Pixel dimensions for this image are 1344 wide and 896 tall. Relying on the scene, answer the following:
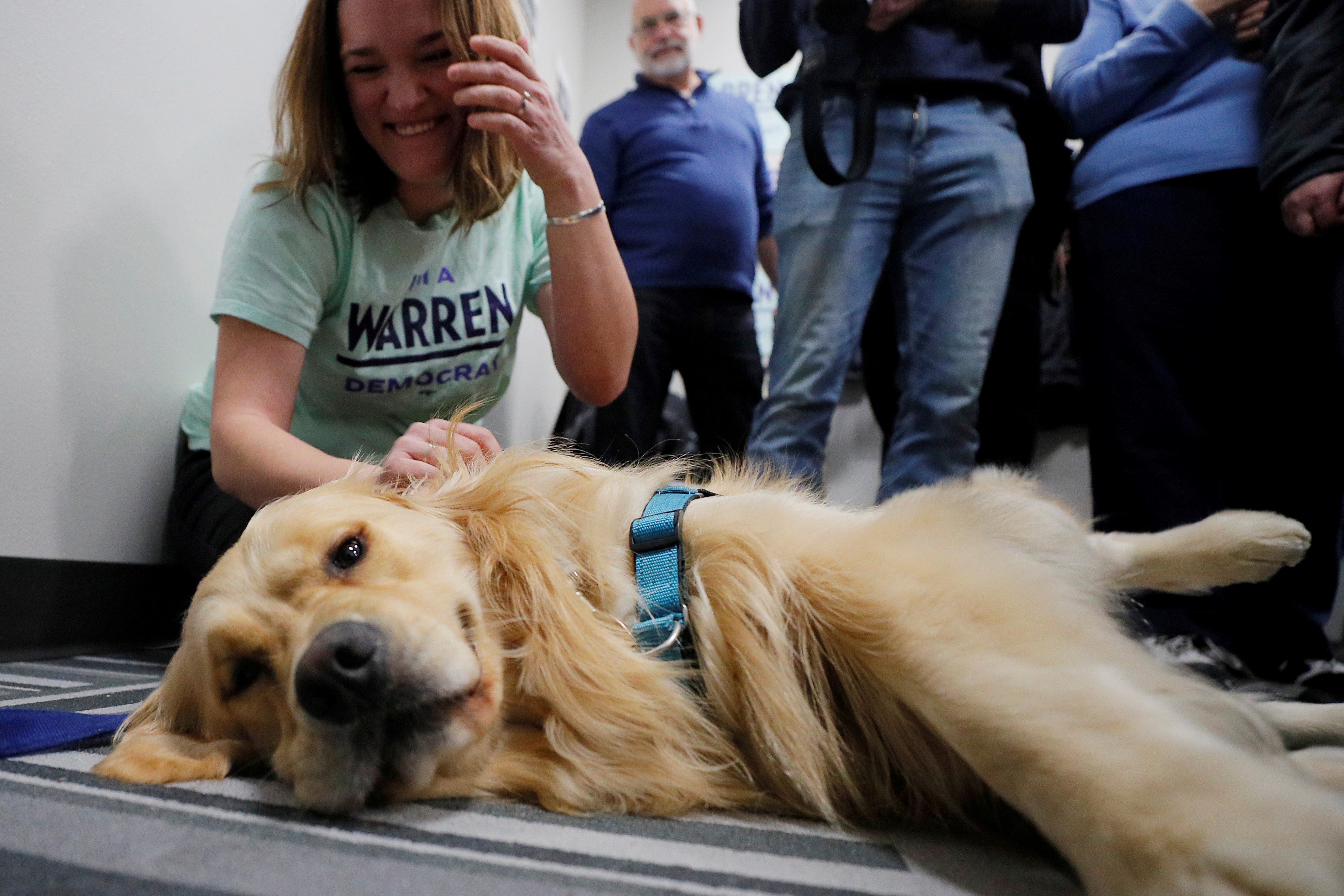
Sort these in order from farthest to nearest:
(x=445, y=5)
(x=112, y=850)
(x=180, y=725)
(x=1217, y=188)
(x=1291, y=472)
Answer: (x=1291, y=472) → (x=1217, y=188) → (x=445, y=5) → (x=180, y=725) → (x=112, y=850)

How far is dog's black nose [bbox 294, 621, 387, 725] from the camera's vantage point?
2.47ft

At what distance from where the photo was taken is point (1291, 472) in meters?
1.88

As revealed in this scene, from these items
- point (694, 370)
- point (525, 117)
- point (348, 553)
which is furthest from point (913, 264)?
point (348, 553)

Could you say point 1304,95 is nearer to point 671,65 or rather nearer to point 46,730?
point 671,65

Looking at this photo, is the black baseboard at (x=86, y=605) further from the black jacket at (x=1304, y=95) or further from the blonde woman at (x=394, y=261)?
the black jacket at (x=1304, y=95)

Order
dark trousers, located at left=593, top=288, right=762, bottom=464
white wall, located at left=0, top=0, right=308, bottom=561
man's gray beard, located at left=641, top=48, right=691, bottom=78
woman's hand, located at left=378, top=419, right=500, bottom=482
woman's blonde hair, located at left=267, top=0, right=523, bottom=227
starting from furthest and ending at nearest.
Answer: man's gray beard, located at left=641, top=48, right=691, bottom=78 → dark trousers, located at left=593, top=288, right=762, bottom=464 → white wall, located at left=0, top=0, right=308, bottom=561 → woman's blonde hair, located at left=267, top=0, right=523, bottom=227 → woman's hand, located at left=378, top=419, right=500, bottom=482

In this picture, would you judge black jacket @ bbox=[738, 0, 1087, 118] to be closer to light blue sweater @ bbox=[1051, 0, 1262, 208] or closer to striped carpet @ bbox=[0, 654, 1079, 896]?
light blue sweater @ bbox=[1051, 0, 1262, 208]

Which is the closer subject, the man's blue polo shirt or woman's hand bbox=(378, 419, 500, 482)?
woman's hand bbox=(378, 419, 500, 482)

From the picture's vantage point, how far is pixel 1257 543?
1.39 meters

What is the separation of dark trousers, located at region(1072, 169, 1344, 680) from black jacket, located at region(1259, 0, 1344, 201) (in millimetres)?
158

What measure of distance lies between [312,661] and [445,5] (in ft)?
3.43

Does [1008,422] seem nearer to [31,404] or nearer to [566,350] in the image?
[566,350]

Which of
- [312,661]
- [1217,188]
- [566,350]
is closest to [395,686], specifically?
[312,661]

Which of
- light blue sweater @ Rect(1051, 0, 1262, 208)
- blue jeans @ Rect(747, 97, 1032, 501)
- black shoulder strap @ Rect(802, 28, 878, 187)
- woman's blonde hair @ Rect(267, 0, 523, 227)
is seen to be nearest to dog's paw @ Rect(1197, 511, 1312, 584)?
blue jeans @ Rect(747, 97, 1032, 501)
